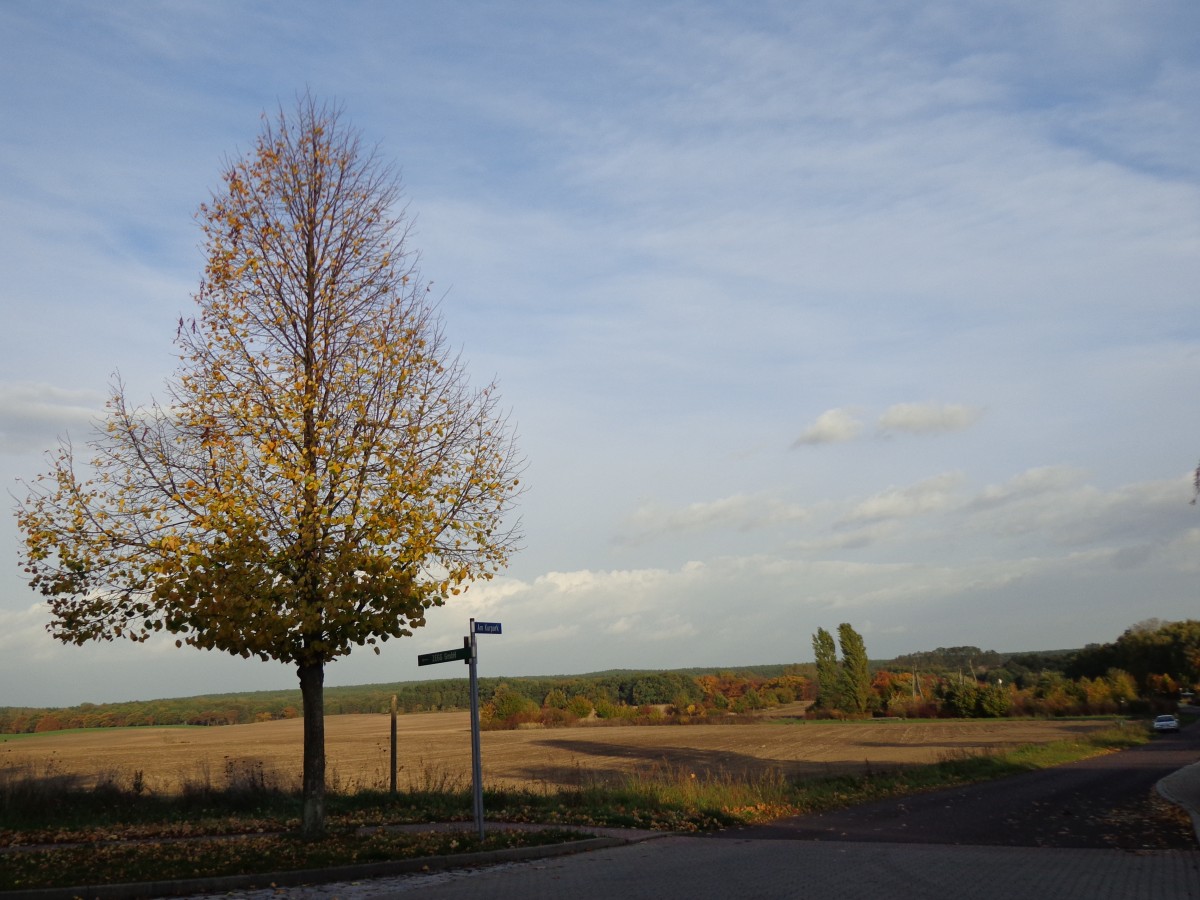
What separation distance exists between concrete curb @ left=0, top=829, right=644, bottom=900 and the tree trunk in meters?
1.94

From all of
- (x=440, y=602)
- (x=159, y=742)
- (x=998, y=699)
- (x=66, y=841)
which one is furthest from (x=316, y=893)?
(x=998, y=699)

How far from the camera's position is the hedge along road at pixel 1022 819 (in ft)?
48.9

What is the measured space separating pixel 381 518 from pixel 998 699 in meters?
85.9

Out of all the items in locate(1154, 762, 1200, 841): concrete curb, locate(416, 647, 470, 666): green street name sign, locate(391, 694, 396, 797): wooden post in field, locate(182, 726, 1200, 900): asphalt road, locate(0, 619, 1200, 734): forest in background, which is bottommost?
locate(0, 619, 1200, 734): forest in background

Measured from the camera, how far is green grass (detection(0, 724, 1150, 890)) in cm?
1008

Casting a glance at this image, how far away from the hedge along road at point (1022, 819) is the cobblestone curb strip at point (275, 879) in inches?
202

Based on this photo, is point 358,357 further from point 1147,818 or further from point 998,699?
point 998,699

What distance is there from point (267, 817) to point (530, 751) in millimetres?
37644

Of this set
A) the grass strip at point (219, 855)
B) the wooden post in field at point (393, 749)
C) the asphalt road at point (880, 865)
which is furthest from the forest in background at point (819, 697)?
the grass strip at point (219, 855)

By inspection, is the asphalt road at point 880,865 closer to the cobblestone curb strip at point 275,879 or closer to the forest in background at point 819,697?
the cobblestone curb strip at point 275,879

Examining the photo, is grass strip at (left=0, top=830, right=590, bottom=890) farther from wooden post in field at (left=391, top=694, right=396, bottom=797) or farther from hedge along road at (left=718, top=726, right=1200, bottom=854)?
wooden post in field at (left=391, top=694, right=396, bottom=797)

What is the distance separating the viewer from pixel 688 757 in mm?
44781

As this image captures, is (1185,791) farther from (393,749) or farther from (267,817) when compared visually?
(267,817)

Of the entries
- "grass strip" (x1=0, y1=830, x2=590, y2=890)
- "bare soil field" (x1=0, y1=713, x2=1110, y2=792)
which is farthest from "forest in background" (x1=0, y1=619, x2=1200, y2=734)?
"grass strip" (x1=0, y1=830, x2=590, y2=890)
